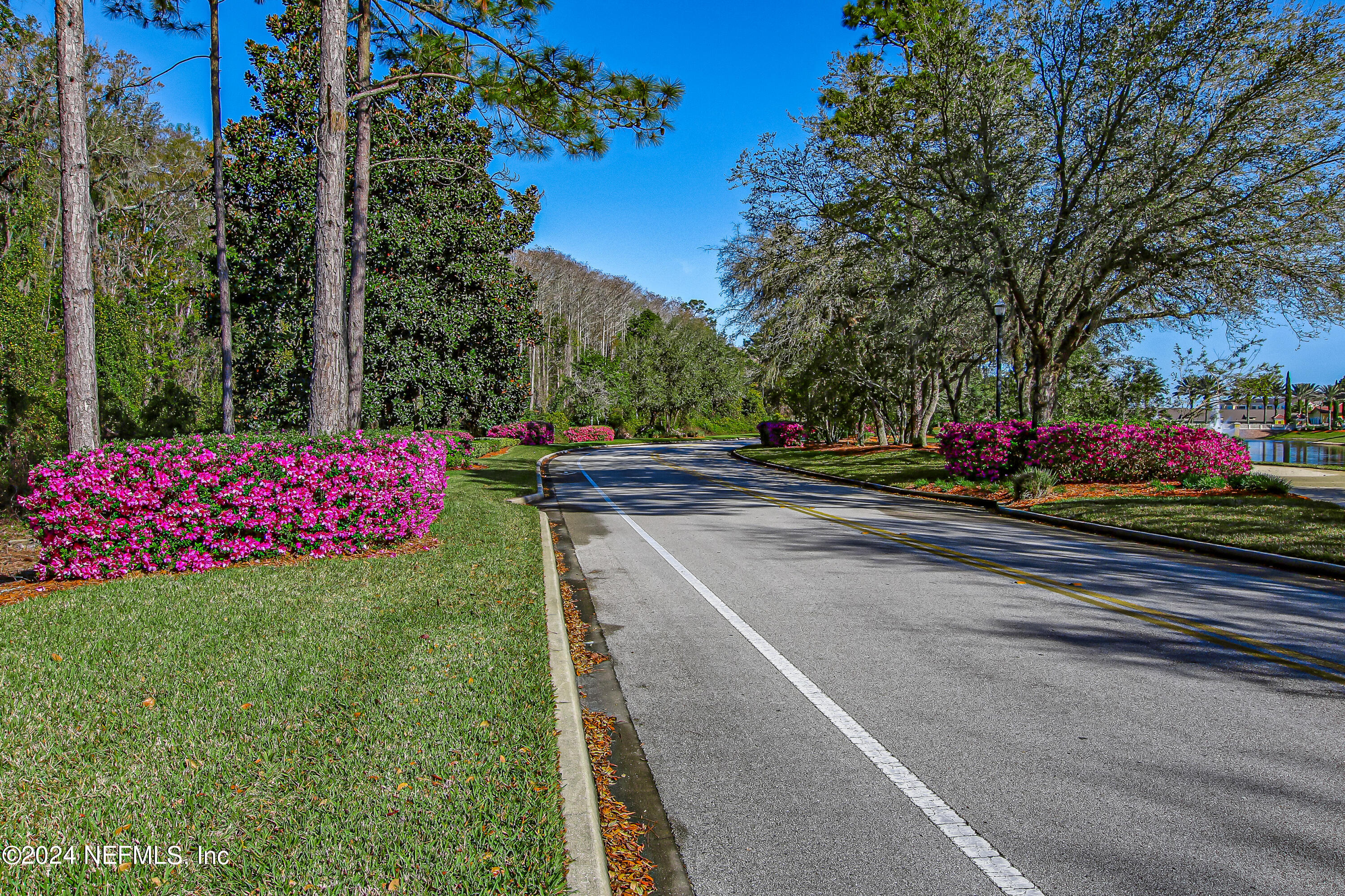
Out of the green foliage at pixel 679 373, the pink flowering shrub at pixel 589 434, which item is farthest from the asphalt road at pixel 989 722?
the green foliage at pixel 679 373

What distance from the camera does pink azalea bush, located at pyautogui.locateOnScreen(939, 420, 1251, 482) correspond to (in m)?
16.1

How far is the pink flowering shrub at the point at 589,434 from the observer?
5403cm

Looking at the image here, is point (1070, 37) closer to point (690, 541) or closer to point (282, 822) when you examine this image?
point (690, 541)

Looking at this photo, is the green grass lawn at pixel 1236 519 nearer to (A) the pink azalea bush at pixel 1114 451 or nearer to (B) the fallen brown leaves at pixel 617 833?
(A) the pink azalea bush at pixel 1114 451

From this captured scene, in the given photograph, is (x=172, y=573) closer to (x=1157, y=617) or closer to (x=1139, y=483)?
(x=1157, y=617)

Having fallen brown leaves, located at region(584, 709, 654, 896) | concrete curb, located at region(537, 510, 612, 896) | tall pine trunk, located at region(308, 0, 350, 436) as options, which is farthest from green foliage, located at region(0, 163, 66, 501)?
fallen brown leaves, located at region(584, 709, 654, 896)

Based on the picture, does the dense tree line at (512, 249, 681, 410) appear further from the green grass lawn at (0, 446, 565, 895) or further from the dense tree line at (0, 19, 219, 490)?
the green grass lawn at (0, 446, 565, 895)

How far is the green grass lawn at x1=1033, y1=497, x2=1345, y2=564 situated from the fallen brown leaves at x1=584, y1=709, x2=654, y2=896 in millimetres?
9644

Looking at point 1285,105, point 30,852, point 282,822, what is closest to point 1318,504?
point 1285,105

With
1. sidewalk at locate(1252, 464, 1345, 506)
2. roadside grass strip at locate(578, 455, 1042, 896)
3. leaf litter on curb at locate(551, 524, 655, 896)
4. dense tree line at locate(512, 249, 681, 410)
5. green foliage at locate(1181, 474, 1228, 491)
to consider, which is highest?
dense tree line at locate(512, 249, 681, 410)

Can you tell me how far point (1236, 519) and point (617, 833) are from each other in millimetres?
12568

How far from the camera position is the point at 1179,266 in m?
16.1

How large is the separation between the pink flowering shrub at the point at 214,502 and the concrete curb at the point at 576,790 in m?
4.41

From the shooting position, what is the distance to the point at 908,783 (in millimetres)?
3576
